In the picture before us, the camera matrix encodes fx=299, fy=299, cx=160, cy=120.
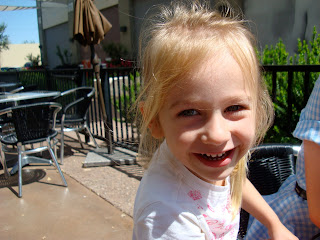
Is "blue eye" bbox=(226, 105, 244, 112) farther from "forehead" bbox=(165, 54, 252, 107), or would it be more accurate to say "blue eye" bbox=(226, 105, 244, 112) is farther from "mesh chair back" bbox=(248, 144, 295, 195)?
"mesh chair back" bbox=(248, 144, 295, 195)

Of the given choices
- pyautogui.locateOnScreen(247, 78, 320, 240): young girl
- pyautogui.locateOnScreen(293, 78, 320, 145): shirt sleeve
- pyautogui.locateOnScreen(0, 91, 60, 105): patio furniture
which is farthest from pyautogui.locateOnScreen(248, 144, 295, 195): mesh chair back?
pyautogui.locateOnScreen(0, 91, 60, 105): patio furniture

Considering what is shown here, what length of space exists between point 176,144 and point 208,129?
0.11 metres

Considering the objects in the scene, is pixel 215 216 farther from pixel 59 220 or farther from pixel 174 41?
pixel 59 220

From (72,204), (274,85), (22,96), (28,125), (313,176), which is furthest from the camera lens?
(22,96)

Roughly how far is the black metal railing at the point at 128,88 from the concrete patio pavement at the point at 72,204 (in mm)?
552

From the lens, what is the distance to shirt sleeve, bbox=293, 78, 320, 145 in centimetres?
101

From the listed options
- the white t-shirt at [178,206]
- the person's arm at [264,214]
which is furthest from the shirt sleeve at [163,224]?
the person's arm at [264,214]

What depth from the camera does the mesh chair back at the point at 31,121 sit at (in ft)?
11.2

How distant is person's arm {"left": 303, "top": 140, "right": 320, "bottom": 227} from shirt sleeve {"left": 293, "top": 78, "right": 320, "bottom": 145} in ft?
0.07

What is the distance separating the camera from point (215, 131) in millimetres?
819

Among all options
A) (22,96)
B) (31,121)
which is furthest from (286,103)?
(22,96)

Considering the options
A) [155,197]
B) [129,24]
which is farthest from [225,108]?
[129,24]

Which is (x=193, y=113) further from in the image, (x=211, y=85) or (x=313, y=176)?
(x=313, y=176)

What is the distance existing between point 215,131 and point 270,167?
895mm
